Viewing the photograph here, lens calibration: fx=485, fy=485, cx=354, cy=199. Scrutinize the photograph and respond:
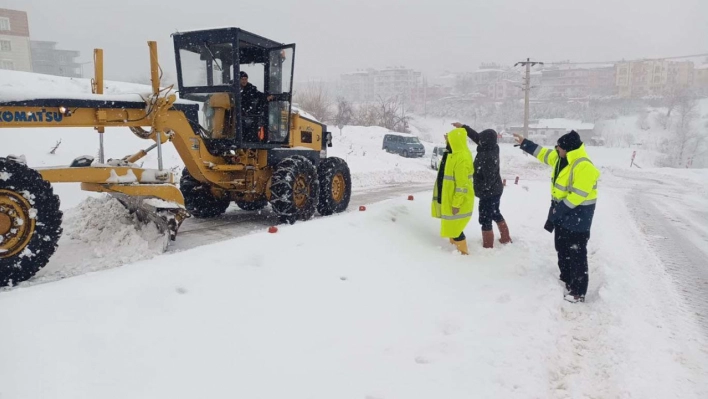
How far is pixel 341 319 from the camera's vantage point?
4.10 m

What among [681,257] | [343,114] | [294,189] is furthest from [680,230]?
[343,114]

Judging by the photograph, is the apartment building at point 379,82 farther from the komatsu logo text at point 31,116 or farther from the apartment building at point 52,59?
the komatsu logo text at point 31,116

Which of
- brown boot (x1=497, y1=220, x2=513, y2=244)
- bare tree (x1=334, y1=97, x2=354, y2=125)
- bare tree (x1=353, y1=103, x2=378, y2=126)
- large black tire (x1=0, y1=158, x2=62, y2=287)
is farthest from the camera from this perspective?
bare tree (x1=353, y1=103, x2=378, y2=126)

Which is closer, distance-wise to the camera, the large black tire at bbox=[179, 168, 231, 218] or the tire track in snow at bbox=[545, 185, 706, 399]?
the tire track in snow at bbox=[545, 185, 706, 399]

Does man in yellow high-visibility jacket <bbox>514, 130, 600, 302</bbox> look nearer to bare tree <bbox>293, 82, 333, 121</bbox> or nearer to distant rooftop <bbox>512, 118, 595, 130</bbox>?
bare tree <bbox>293, 82, 333, 121</bbox>

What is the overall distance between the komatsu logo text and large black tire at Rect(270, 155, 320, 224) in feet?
10.2

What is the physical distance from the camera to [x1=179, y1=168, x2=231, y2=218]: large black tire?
8211 mm

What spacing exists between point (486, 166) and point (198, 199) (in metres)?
4.78

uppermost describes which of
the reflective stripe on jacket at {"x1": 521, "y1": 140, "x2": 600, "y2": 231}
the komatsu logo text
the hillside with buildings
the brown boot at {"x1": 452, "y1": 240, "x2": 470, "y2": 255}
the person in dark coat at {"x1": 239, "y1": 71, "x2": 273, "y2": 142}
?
the hillside with buildings

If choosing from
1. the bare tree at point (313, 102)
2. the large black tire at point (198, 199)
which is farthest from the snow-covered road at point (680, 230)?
the bare tree at point (313, 102)

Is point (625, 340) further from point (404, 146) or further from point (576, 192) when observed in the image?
point (404, 146)

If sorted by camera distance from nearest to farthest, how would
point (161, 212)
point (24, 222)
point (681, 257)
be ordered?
point (24, 222), point (161, 212), point (681, 257)

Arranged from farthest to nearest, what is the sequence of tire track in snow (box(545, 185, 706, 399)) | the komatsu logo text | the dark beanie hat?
the dark beanie hat, the komatsu logo text, tire track in snow (box(545, 185, 706, 399))

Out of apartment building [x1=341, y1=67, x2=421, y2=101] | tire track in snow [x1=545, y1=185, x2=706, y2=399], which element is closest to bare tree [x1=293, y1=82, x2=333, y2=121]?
tire track in snow [x1=545, y1=185, x2=706, y2=399]
